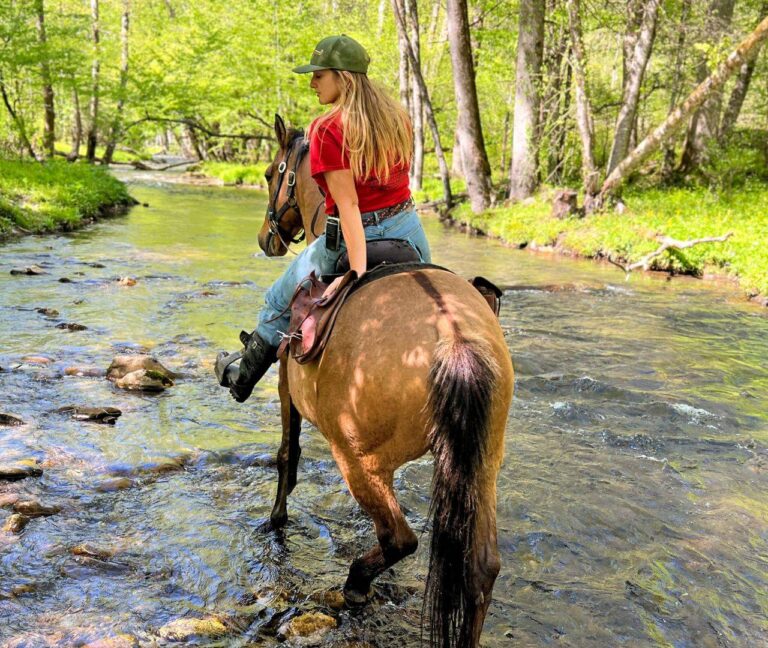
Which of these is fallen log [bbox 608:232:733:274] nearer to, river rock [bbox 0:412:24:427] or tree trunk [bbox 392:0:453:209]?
tree trunk [bbox 392:0:453:209]

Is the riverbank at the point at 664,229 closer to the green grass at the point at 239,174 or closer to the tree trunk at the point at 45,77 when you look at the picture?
the tree trunk at the point at 45,77

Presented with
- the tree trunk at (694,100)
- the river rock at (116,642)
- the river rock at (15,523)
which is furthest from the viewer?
the tree trunk at (694,100)

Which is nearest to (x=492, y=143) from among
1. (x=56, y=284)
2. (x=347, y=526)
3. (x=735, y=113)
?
(x=735, y=113)

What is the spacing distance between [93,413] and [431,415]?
3.87 metres

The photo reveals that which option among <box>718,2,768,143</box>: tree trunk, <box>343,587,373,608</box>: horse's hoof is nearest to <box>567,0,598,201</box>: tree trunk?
<box>718,2,768,143</box>: tree trunk

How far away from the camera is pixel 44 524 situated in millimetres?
3838

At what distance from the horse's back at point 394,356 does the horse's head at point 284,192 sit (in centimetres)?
137

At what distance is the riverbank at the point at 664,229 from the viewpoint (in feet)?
41.3

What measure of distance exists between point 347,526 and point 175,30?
41.6m

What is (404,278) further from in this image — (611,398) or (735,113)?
(735,113)

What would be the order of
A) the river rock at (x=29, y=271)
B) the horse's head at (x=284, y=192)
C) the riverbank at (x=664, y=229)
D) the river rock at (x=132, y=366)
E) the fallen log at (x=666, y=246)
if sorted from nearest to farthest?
the horse's head at (x=284, y=192) < the river rock at (x=132, y=366) < the river rock at (x=29, y=271) < the riverbank at (x=664, y=229) < the fallen log at (x=666, y=246)

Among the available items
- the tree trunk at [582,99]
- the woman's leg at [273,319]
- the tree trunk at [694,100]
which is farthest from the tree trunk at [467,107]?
the woman's leg at [273,319]

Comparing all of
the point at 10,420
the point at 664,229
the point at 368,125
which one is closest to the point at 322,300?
the point at 368,125

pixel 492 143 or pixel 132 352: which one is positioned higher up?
pixel 492 143
